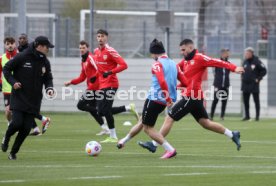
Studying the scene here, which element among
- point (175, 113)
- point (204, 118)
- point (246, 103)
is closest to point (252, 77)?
point (246, 103)

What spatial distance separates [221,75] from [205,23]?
13.1 feet

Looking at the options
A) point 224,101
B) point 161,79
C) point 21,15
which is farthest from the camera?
point 224,101

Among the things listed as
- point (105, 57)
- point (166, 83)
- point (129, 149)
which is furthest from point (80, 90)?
point (166, 83)

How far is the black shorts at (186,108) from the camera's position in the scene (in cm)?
1591

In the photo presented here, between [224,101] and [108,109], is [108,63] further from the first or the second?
[224,101]

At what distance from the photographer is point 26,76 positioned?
14523 mm

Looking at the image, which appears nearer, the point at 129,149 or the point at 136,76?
the point at 129,149

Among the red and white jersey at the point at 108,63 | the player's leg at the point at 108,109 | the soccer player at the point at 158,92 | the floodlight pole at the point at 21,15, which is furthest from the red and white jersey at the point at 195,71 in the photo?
the floodlight pole at the point at 21,15

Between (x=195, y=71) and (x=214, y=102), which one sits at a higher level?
(x=195, y=71)

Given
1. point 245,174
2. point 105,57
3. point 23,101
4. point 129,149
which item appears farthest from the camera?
point 105,57

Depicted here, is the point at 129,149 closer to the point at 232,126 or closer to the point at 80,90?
the point at 232,126

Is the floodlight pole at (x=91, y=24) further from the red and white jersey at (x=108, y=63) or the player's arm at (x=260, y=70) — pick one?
the red and white jersey at (x=108, y=63)

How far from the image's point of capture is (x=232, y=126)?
82.2 ft

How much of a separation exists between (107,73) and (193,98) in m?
3.43
